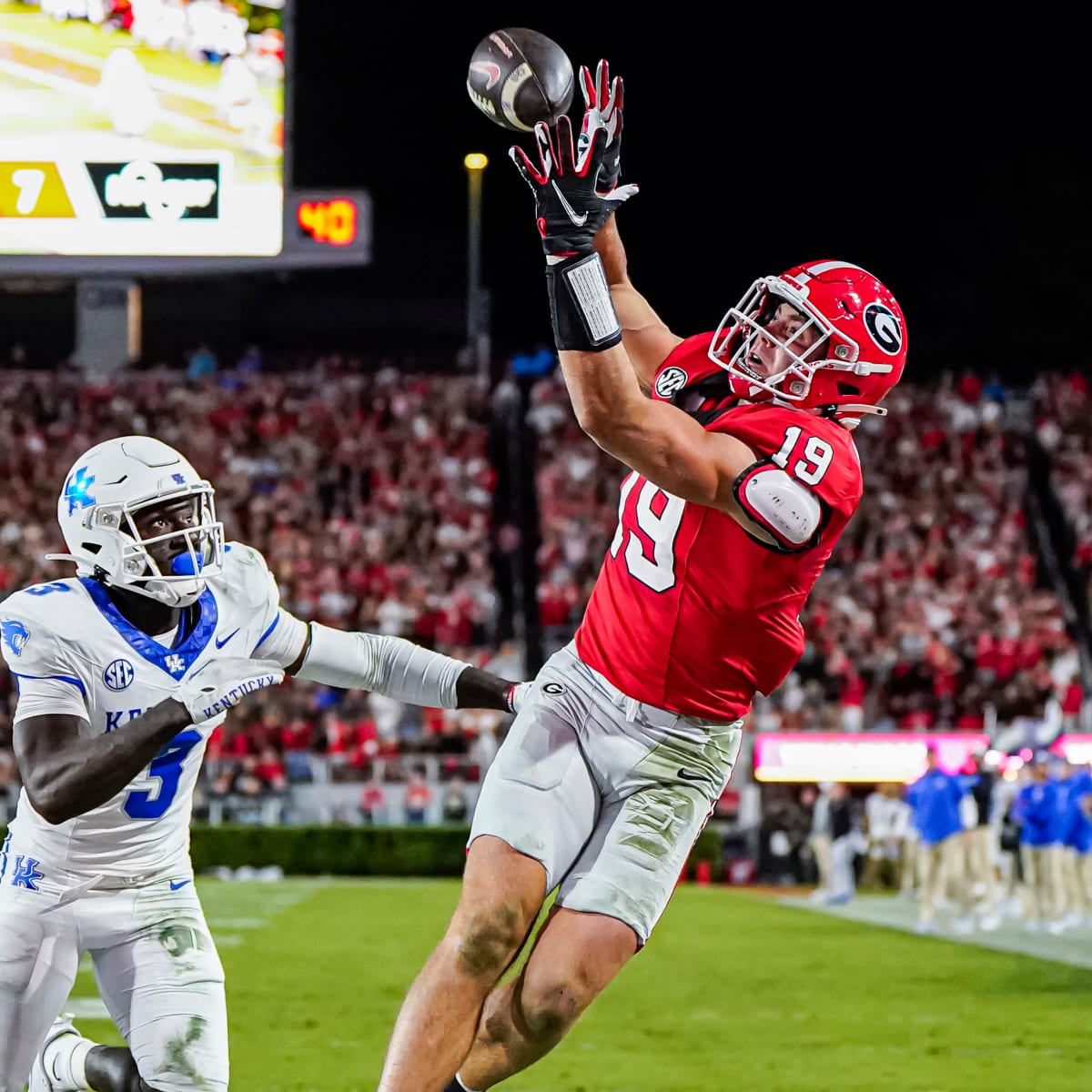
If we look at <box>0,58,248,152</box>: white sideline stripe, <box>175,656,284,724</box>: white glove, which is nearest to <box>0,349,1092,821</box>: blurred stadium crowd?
<box>0,58,248,152</box>: white sideline stripe

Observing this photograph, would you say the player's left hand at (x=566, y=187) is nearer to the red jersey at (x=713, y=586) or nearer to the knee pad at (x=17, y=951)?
the red jersey at (x=713, y=586)

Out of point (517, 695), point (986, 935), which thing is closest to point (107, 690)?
point (517, 695)

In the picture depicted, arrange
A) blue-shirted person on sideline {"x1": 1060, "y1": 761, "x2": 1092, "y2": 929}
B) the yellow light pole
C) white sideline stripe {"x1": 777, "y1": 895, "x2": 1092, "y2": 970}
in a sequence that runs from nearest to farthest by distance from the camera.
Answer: white sideline stripe {"x1": 777, "y1": 895, "x2": 1092, "y2": 970} → blue-shirted person on sideline {"x1": 1060, "y1": 761, "x2": 1092, "y2": 929} → the yellow light pole

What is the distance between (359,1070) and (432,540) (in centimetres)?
1496

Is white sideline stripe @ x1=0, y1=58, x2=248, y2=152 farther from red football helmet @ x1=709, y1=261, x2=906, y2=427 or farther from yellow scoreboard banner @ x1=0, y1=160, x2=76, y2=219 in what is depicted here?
red football helmet @ x1=709, y1=261, x2=906, y2=427

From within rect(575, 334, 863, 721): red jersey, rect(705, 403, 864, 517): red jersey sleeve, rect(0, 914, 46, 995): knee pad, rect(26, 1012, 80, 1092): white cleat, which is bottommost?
rect(26, 1012, 80, 1092): white cleat

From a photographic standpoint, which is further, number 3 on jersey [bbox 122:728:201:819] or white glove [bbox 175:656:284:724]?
number 3 on jersey [bbox 122:728:201:819]

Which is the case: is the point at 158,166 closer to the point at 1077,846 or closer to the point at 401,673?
the point at 1077,846

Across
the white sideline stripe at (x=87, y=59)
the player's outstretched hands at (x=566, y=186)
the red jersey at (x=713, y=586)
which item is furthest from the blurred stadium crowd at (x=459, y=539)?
the player's outstretched hands at (x=566, y=186)

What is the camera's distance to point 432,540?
71.4 feet

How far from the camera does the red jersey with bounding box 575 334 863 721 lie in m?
3.97

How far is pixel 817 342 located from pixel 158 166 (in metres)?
10.8

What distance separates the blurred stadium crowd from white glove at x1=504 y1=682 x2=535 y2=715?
12.8 metres

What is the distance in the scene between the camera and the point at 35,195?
45.8 feet
